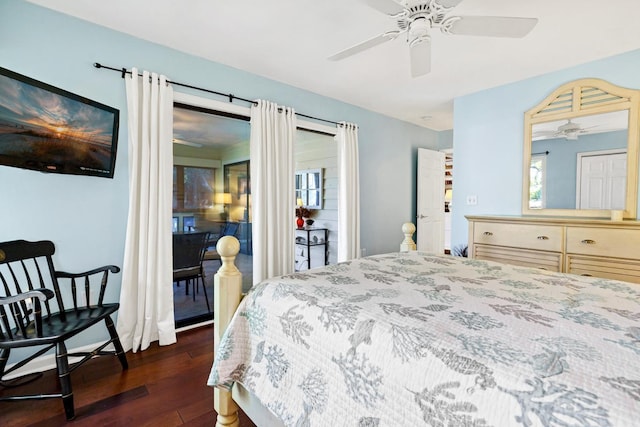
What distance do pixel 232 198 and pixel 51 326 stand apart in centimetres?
256

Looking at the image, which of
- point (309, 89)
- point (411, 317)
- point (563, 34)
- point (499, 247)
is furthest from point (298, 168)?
point (411, 317)

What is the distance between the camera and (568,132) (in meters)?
2.93

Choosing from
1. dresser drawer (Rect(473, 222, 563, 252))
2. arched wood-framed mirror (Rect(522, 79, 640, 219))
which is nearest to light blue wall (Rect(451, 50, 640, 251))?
arched wood-framed mirror (Rect(522, 79, 640, 219))

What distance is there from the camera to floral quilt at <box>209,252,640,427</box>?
0.66 meters

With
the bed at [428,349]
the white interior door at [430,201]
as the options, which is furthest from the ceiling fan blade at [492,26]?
the white interior door at [430,201]

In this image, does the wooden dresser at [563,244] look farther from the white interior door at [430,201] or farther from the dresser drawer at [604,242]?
the white interior door at [430,201]

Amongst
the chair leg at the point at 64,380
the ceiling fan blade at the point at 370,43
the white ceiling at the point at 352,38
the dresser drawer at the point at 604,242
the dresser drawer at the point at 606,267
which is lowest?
the chair leg at the point at 64,380

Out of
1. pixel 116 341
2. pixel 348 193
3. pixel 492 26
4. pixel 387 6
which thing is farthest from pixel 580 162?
pixel 116 341

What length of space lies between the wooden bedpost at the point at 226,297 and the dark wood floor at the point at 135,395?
24cm

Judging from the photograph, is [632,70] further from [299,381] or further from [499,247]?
[299,381]

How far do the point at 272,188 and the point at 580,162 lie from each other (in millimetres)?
2865

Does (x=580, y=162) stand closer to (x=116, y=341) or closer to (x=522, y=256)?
(x=522, y=256)

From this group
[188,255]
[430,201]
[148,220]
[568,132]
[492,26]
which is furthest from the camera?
[430,201]

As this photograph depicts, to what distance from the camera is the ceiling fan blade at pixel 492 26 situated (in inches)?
63.7
